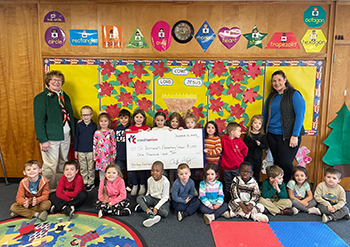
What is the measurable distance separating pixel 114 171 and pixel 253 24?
280 cm

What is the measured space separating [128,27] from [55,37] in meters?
1.07

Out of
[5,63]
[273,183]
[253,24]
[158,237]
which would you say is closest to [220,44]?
[253,24]

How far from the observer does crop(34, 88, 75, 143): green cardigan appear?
3.03 metres

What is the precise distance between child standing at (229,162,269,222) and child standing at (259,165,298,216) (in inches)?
4.9

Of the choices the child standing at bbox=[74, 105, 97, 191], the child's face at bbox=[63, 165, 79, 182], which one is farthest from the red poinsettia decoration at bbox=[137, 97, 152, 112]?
the child's face at bbox=[63, 165, 79, 182]

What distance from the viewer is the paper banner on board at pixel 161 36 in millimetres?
3283

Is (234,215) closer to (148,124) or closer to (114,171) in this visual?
(114,171)

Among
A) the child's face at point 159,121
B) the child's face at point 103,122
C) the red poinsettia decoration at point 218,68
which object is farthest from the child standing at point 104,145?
the red poinsettia decoration at point 218,68

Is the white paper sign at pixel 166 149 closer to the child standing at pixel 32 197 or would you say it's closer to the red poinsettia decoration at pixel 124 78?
the red poinsettia decoration at pixel 124 78

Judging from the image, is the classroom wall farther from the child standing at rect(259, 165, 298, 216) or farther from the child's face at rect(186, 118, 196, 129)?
the child standing at rect(259, 165, 298, 216)

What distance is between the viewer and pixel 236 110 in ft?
11.4

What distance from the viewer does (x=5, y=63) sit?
3.38 m

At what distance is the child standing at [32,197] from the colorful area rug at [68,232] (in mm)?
82

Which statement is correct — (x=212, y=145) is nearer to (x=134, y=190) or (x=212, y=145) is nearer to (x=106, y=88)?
(x=134, y=190)
